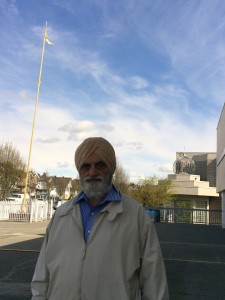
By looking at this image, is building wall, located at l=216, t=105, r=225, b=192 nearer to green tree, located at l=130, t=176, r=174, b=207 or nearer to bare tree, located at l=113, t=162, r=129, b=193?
green tree, located at l=130, t=176, r=174, b=207

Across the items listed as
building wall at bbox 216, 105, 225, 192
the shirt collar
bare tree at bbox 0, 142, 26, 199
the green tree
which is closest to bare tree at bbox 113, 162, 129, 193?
the green tree

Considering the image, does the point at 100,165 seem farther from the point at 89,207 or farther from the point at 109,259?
the point at 109,259

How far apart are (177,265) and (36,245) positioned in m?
5.27

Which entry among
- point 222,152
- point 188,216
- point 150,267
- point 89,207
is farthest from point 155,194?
point 150,267

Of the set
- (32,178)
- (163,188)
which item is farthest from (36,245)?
(32,178)

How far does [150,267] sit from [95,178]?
0.62 metres

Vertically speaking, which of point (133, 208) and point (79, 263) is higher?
point (133, 208)

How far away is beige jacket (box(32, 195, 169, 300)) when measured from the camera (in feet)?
7.55

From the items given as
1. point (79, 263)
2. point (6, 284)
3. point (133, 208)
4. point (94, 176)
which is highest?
point (94, 176)

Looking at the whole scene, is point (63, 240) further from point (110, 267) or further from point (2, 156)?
point (2, 156)

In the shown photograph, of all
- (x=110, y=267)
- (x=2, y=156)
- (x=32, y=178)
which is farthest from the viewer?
(x=32, y=178)

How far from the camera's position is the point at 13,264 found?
9500 mm

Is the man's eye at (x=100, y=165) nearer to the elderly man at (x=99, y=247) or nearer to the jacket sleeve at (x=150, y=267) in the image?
the elderly man at (x=99, y=247)

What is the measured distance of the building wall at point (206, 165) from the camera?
2426 inches
